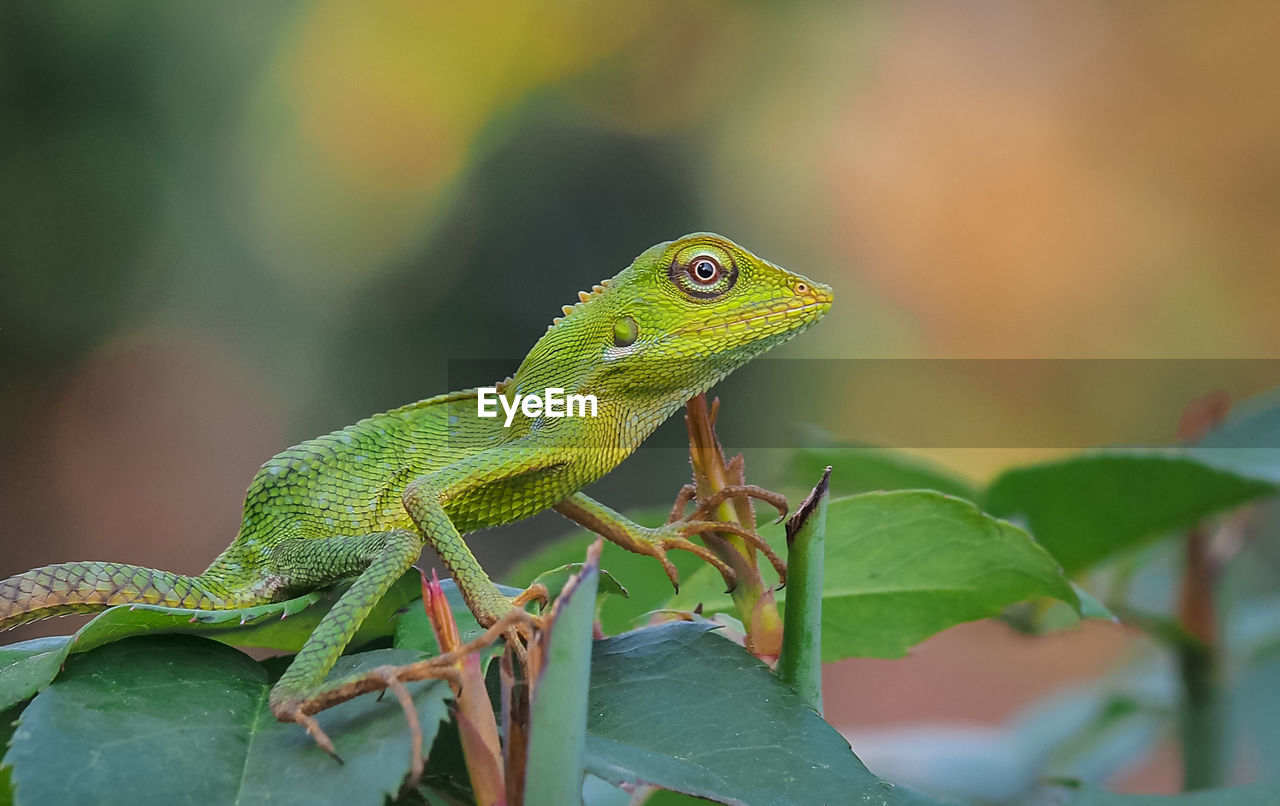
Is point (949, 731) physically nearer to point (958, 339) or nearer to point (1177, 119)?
point (958, 339)

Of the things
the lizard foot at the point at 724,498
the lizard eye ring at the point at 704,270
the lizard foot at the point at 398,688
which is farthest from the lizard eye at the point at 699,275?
the lizard foot at the point at 398,688

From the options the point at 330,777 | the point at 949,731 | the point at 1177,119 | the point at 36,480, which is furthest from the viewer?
the point at 1177,119

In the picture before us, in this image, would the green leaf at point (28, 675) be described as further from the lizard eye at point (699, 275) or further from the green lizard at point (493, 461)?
the lizard eye at point (699, 275)

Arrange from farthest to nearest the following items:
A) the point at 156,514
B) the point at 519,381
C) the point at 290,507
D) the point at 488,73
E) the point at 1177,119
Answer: the point at 1177,119 < the point at 488,73 < the point at 156,514 < the point at 519,381 < the point at 290,507

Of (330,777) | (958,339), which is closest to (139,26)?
(958,339)

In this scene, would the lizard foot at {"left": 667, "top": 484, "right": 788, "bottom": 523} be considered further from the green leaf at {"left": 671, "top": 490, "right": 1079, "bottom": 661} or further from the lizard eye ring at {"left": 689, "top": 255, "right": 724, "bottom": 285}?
the lizard eye ring at {"left": 689, "top": 255, "right": 724, "bottom": 285}

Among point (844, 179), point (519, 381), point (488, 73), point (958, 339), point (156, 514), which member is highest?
point (488, 73)
